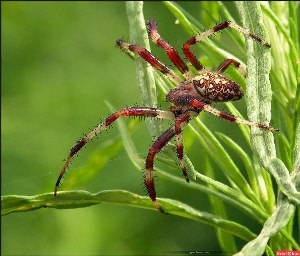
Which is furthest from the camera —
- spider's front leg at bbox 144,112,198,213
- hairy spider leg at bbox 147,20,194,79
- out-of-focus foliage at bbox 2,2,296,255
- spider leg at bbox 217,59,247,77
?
out-of-focus foliage at bbox 2,2,296,255

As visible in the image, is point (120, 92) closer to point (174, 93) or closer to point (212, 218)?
point (174, 93)

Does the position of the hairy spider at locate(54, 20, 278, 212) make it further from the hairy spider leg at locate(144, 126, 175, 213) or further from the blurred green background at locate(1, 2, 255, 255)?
the blurred green background at locate(1, 2, 255, 255)

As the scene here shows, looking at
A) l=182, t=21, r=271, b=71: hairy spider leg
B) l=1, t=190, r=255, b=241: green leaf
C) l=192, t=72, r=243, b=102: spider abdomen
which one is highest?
l=182, t=21, r=271, b=71: hairy spider leg

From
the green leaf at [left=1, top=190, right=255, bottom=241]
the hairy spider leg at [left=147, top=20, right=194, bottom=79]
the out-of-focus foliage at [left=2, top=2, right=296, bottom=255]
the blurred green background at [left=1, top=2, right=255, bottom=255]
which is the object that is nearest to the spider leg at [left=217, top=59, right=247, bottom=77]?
the green leaf at [left=1, top=190, right=255, bottom=241]

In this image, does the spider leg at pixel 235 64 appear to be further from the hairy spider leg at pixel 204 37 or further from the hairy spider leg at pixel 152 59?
the hairy spider leg at pixel 152 59

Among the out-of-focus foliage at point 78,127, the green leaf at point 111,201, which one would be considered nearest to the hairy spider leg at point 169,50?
the out-of-focus foliage at point 78,127

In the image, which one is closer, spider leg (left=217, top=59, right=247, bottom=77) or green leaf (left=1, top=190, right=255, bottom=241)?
green leaf (left=1, top=190, right=255, bottom=241)
